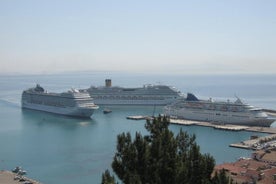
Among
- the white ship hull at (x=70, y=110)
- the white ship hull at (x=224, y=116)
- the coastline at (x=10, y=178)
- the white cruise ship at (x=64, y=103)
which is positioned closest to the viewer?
the coastline at (x=10, y=178)

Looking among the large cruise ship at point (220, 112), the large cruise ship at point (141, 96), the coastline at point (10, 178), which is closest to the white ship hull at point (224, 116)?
the large cruise ship at point (220, 112)

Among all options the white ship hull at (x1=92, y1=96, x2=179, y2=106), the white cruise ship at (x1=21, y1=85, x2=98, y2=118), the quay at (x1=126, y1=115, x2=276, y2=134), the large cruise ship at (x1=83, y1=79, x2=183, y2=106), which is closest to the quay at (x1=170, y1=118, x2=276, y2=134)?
the quay at (x1=126, y1=115, x2=276, y2=134)

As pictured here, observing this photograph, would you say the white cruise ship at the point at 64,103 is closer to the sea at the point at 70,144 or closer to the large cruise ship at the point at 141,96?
the sea at the point at 70,144

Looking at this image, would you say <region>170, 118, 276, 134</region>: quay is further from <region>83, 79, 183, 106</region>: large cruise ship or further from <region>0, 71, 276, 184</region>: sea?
<region>83, 79, 183, 106</region>: large cruise ship

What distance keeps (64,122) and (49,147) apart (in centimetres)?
1339

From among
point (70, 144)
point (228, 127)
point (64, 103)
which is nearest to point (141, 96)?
point (64, 103)

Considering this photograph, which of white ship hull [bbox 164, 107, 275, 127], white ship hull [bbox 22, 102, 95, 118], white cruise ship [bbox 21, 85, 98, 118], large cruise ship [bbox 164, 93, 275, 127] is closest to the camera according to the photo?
white ship hull [bbox 164, 107, 275, 127]

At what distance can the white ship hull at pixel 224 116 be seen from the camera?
40.1m

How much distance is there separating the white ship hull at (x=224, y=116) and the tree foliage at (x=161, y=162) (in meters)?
31.9

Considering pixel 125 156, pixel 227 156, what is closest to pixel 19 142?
pixel 227 156

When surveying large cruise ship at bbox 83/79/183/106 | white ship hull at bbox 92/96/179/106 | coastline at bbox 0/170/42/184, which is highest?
large cruise ship at bbox 83/79/183/106

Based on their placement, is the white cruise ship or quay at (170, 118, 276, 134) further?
the white cruise ship

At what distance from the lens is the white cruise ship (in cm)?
4650

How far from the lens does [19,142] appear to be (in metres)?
30.9
